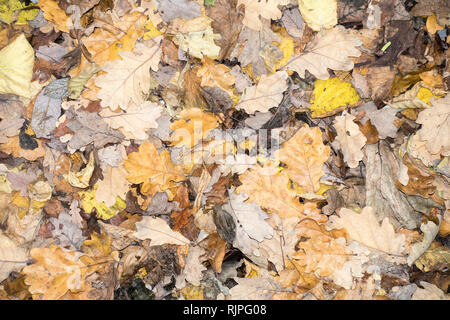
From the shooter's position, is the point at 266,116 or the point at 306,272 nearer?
the point at 306,272

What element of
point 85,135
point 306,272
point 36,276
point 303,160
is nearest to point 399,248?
point 306,272

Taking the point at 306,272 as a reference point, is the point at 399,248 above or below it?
above

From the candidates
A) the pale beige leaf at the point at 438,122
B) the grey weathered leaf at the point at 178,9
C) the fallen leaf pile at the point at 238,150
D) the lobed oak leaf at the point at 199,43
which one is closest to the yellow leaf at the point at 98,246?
the fallen leaf pile at the point at 238,150

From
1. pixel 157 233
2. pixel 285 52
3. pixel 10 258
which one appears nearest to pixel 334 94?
pixel 285 52

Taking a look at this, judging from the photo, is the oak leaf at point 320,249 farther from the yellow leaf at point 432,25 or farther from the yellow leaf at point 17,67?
the yellow leaf at point 17,67

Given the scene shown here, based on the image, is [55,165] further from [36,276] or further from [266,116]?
[266,116]

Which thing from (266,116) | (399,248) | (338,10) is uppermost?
(338,10)
